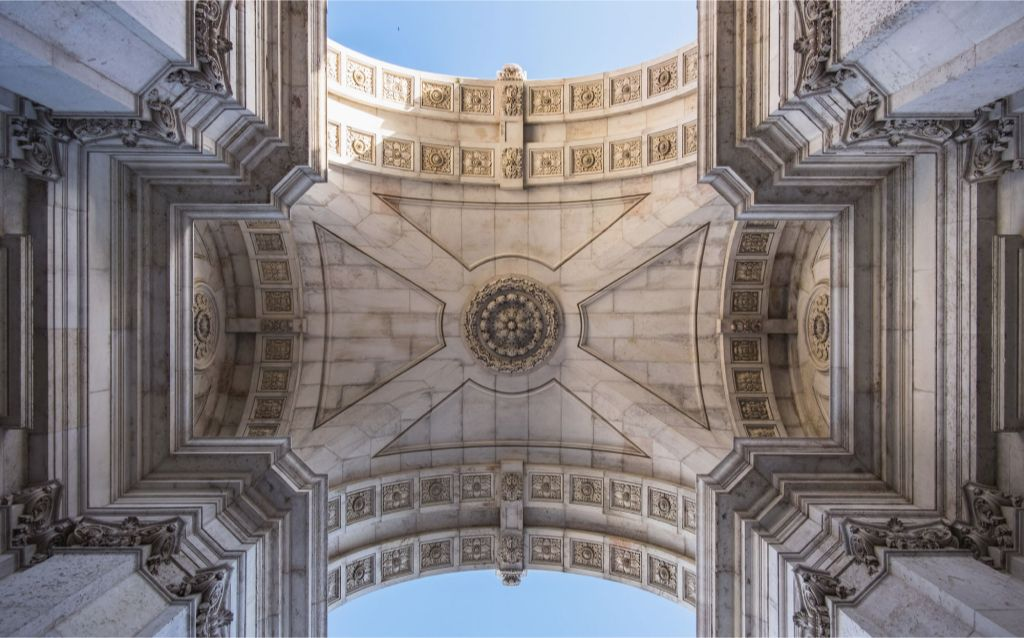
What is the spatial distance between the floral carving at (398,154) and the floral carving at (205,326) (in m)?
5.00

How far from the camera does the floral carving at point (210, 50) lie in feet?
23.8

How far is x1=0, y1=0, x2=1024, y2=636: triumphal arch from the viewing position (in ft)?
24.3

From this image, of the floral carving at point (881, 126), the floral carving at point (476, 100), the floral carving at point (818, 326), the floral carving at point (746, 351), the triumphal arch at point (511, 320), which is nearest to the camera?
the triumphal arch at point (511, 320)

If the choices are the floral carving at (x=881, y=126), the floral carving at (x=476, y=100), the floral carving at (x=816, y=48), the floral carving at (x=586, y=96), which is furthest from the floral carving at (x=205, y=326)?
the floral carving at (x=881, y=126)

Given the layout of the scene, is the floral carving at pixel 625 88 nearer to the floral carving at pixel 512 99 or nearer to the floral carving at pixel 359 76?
the floral carving at pixel 512 99

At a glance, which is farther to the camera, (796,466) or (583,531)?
(583,531)

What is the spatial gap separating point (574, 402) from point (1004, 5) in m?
11.4

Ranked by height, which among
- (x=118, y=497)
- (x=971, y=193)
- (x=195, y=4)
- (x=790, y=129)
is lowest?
(x=118, y=497)

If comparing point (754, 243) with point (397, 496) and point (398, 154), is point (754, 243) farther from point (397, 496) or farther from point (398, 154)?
point (397, 496)

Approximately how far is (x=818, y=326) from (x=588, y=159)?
6.44 m

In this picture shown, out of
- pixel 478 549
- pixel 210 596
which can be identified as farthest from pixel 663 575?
pixel 210 596

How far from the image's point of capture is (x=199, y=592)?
783 cm

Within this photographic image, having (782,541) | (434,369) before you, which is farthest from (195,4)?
(782,541)

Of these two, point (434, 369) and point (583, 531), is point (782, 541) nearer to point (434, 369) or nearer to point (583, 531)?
point (583, 531)
